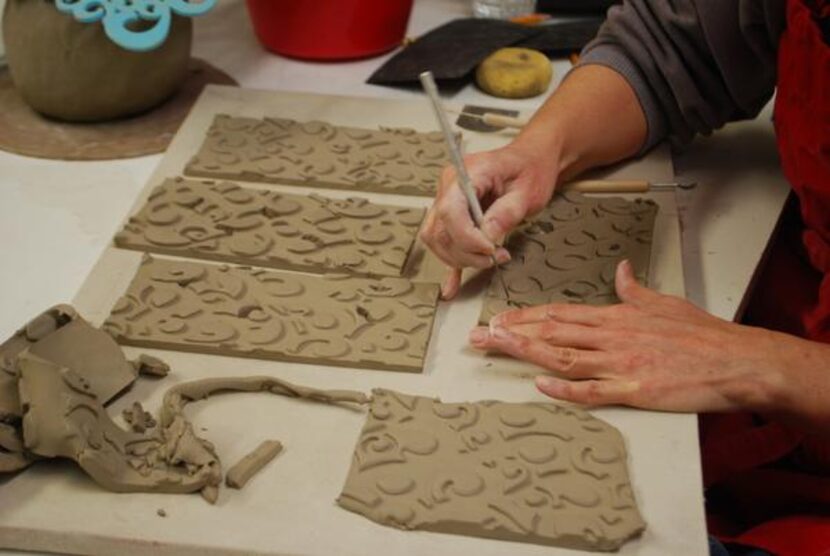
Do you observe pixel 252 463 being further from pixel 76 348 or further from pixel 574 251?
pixel 574 251

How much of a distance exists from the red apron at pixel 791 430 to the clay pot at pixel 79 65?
95cm

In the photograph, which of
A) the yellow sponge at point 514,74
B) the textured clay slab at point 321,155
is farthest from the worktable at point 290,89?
the textured clay slab at point 321,155

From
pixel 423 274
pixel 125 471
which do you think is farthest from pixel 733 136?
pixel 125 471

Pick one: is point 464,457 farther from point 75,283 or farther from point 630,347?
point 75,283

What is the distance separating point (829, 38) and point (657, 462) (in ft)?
1.97

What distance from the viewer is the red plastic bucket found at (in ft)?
6.36

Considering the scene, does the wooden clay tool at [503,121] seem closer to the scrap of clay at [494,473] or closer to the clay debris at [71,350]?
the scrap of clay at [494,473]

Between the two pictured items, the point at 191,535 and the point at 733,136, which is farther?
the point at 733,136

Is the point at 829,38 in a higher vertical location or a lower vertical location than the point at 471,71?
higher

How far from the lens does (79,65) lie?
5.36 feet

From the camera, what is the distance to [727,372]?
1.17 m

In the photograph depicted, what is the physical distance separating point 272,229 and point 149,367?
33 centimetres

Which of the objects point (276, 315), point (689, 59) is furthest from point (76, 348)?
point (689, 59)

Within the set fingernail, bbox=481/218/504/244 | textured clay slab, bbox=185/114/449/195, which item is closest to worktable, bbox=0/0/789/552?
textured clay slab, bbox=185/114/449/195
